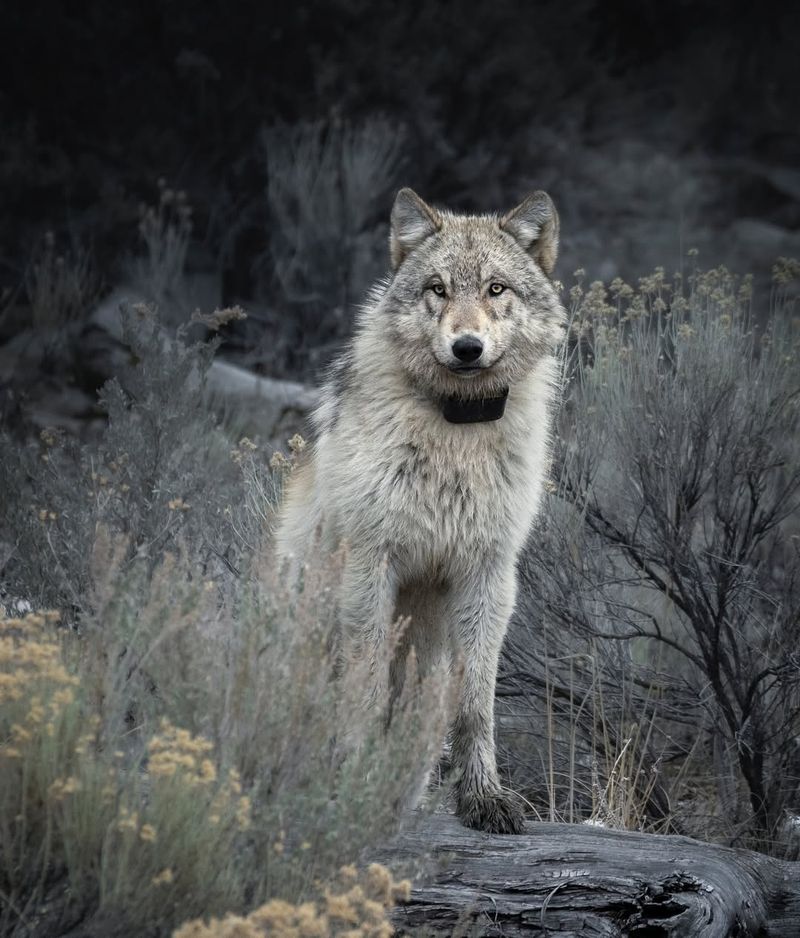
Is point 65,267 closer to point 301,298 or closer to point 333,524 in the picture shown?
point 301,298

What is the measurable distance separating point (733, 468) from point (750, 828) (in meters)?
1.43

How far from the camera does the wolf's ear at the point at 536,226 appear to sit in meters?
4.18

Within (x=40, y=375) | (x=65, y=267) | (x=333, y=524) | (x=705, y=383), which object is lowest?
(x=333, y=524)

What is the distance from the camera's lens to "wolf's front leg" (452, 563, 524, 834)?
3.89m

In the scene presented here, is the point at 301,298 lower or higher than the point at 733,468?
higher

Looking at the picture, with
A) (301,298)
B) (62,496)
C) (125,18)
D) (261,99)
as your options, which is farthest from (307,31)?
(62,496)

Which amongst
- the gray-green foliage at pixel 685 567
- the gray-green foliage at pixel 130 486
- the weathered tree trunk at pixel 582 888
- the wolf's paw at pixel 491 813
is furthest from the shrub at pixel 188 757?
the gray-green foliage at pixel 685 567

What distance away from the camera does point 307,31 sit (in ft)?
43.1

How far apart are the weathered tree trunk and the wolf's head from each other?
140cm

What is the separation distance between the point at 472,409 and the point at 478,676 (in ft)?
2.77

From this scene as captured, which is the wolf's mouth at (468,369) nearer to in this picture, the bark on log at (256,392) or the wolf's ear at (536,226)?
the wolf's ear at (536,226)

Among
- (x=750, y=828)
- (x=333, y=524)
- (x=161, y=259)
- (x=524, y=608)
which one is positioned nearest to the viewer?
(x=333, y=524)

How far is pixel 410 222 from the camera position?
418 centimetres

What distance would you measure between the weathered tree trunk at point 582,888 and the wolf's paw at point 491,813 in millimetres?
56
